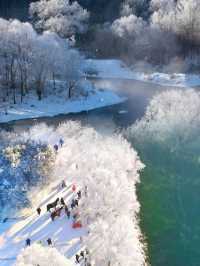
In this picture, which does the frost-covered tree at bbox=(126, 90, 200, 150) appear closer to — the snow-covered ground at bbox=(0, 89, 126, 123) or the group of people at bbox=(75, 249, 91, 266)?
the snow-covered ground at bbox=(0, 89, 126, 123)

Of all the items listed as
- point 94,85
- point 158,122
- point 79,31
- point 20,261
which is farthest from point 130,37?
point 20,261

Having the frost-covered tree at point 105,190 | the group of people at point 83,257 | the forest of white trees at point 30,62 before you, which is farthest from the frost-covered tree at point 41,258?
the forest of white trees at point 30,62

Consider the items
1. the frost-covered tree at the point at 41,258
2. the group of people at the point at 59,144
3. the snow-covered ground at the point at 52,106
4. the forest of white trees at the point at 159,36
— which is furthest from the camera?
the forest of white trees at the point at 159,36

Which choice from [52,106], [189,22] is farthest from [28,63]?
[189,22]

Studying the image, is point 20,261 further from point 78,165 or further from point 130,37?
point 130,37

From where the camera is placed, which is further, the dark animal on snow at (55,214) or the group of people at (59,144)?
the group of people at (59,144)

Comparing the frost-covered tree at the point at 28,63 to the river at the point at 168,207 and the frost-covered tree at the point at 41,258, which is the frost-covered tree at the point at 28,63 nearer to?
the river at the point at 168,207
